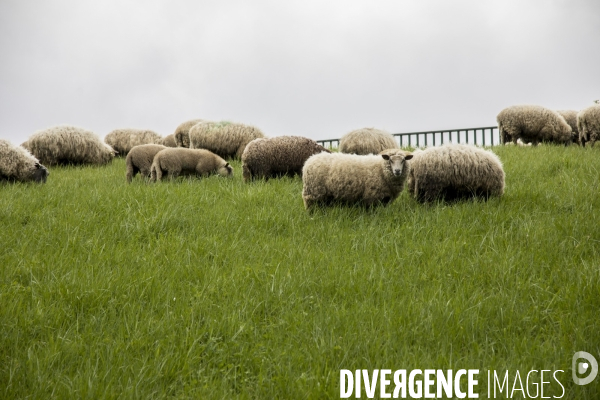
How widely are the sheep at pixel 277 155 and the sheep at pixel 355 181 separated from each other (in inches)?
84.1

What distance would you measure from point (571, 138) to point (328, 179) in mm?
9398

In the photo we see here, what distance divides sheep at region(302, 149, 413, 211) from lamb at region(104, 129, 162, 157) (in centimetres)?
1133

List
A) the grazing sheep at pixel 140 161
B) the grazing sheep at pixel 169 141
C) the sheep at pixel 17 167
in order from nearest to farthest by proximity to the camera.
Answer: the sheep at pixel 17 167 → the grazing sheep at pixel 140 161 → the grazing sheep at pixel 169 141

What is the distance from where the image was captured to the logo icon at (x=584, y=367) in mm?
2959

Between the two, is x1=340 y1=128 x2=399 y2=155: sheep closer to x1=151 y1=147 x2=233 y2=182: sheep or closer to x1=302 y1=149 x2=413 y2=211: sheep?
x1=151 y1=147 x2=233 y2=182: sheep

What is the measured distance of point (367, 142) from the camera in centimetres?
998

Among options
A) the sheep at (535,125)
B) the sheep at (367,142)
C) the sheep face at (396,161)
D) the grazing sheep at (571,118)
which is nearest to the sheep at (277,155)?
the sheep at (367,142)

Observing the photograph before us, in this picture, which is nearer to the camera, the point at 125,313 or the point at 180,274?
the point at 125,313

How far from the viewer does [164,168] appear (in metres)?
9.60

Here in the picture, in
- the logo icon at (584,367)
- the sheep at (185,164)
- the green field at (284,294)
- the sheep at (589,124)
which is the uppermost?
the sheep at (589,124)

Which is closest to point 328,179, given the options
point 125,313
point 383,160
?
point 383,160

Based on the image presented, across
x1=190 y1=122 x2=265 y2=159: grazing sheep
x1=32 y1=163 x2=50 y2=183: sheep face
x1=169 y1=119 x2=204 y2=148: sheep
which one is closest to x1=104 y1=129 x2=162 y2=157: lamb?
x1=169 y1=119 x2=204 y2=148: sheep

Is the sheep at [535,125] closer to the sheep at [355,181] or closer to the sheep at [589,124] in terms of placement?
the sheep at [589,124]

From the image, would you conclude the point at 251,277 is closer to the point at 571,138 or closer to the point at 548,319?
the point at 548,319
